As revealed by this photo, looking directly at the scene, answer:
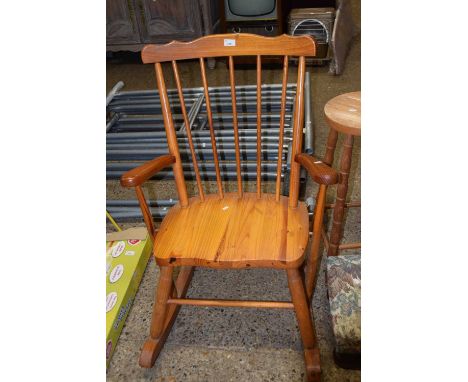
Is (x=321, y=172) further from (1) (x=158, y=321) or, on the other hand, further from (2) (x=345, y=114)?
(1) (x=158, y=321)

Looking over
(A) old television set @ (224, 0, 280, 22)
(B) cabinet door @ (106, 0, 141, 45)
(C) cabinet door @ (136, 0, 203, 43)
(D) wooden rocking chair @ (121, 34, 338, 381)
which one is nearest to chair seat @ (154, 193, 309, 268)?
(D) wooden rocking chair @ (121, 34, 338, 381)

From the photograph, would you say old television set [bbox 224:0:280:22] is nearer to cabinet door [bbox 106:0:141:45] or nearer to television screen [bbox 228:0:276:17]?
television screen [bbox 228:0:276:17]

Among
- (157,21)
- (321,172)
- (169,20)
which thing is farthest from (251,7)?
(321,172)

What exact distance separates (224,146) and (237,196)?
0.99m

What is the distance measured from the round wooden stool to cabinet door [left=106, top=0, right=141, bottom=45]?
3109 mm

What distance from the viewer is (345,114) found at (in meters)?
1.36

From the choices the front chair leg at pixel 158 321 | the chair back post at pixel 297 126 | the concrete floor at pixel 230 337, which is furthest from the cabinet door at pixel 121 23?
the front chair leg at pixel 158 321

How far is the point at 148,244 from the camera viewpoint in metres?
1.87

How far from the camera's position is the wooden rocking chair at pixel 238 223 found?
3.97 ft

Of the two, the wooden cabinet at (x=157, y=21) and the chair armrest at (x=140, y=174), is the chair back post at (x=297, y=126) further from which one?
the wooden cabinet at (x=157, y=21)

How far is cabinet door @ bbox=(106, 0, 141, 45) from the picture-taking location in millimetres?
3877

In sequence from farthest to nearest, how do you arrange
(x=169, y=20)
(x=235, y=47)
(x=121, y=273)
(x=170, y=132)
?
(x=169, y=20), (x=121, y=273), (x=170, y=132), (x=235, y=47)

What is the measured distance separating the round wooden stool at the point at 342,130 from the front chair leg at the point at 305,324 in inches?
14.6

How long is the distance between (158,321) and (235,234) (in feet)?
1.45
